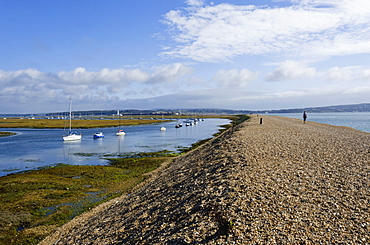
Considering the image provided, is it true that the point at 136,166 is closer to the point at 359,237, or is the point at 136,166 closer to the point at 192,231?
the point at 192,231

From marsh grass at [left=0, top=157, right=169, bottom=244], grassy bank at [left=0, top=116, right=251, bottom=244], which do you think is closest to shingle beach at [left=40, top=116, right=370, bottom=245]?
grassy bank at [left=0, top=116, right=251, bottom=244]

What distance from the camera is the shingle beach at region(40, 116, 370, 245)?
24.5 ft

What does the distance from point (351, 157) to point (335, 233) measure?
10476mm

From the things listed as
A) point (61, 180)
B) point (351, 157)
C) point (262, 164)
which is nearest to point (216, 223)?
point (262, 164)

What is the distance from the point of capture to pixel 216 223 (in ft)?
27.5

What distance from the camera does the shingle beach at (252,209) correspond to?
294 inches

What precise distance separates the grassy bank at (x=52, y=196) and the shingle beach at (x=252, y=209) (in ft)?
4.17

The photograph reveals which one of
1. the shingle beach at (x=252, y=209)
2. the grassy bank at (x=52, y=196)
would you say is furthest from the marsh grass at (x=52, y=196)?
the shingle beach at (x=252, y=209)

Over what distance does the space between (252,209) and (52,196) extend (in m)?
14.3

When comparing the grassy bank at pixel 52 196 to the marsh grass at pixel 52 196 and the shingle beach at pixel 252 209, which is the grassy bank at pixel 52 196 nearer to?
the marsh grass at pixel 52 196

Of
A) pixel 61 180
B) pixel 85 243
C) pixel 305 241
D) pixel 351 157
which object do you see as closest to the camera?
pixel 305 241

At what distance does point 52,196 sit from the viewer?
18.5 metres

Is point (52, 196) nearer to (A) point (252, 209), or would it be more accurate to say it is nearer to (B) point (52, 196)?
(B) point (52, 196)

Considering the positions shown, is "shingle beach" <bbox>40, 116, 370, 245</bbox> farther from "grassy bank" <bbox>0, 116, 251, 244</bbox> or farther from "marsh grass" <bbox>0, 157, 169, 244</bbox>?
"marsh grass" <bbox>0, 157, 169, 244</bbox>
